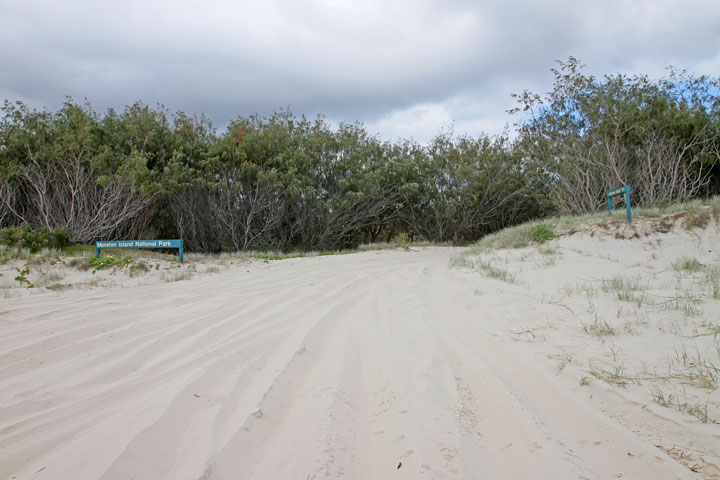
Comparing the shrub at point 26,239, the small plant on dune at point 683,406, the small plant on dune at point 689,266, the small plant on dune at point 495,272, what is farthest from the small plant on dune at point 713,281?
the shrub at point 26,239

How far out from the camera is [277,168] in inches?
516

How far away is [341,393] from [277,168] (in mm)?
11550

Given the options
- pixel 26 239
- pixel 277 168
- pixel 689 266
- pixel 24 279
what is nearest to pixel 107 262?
pixel 24 279

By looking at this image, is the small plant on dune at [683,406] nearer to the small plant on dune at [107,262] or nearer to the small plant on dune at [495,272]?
the small plant on dune at [495,272]

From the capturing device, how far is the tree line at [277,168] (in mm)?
11070

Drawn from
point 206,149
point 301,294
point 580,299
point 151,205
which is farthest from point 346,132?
point 580,299

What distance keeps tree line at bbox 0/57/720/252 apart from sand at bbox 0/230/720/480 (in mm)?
8282

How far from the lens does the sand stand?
166cm

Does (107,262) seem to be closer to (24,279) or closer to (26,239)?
(24,279)

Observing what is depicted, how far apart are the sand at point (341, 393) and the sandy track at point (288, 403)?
11 mm

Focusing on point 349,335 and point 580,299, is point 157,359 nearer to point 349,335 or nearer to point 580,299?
point 349,335

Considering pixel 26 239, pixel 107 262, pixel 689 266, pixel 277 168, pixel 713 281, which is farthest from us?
pixel 277 168

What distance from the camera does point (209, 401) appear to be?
2.17m

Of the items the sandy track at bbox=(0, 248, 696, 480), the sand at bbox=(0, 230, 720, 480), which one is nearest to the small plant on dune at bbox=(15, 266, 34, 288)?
the sand at bbox=(0, 230, 720, 480)
